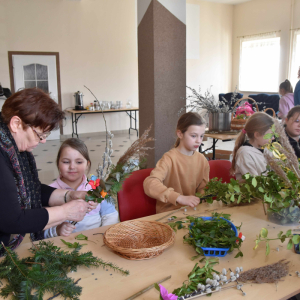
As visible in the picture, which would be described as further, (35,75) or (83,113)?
(83,113)

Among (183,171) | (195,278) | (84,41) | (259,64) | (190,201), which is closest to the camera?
(195,278)

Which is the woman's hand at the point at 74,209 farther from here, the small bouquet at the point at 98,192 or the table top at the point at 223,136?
the table top at the point at 223,136

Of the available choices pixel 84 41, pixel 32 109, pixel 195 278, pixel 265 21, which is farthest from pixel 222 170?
pixel 265 21

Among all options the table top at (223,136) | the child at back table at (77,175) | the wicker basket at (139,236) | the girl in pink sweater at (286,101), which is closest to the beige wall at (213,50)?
the girl in pink sweater at (286,101)

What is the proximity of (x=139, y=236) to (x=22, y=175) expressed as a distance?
1.91ft

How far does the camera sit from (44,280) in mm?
995

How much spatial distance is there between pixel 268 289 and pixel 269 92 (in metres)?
9.27

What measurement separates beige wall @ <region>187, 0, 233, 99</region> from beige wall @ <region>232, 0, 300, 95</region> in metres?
0.22

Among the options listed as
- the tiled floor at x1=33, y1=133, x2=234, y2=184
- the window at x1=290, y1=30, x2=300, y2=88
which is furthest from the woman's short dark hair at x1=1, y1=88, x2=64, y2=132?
the window at x1=290, y1=30, x2=300, y2=88

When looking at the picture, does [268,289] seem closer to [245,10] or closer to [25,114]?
[25,114]

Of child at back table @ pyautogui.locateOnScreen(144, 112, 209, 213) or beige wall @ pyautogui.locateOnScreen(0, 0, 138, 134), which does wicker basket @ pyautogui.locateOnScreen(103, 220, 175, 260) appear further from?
beige wall @ pyautogui.locateOnScreen(0, 0, 138, 134)

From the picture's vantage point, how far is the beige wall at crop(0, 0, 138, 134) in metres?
7.38

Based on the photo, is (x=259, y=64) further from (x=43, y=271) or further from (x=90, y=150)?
(x=43, y=271)

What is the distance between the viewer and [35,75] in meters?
7.74
